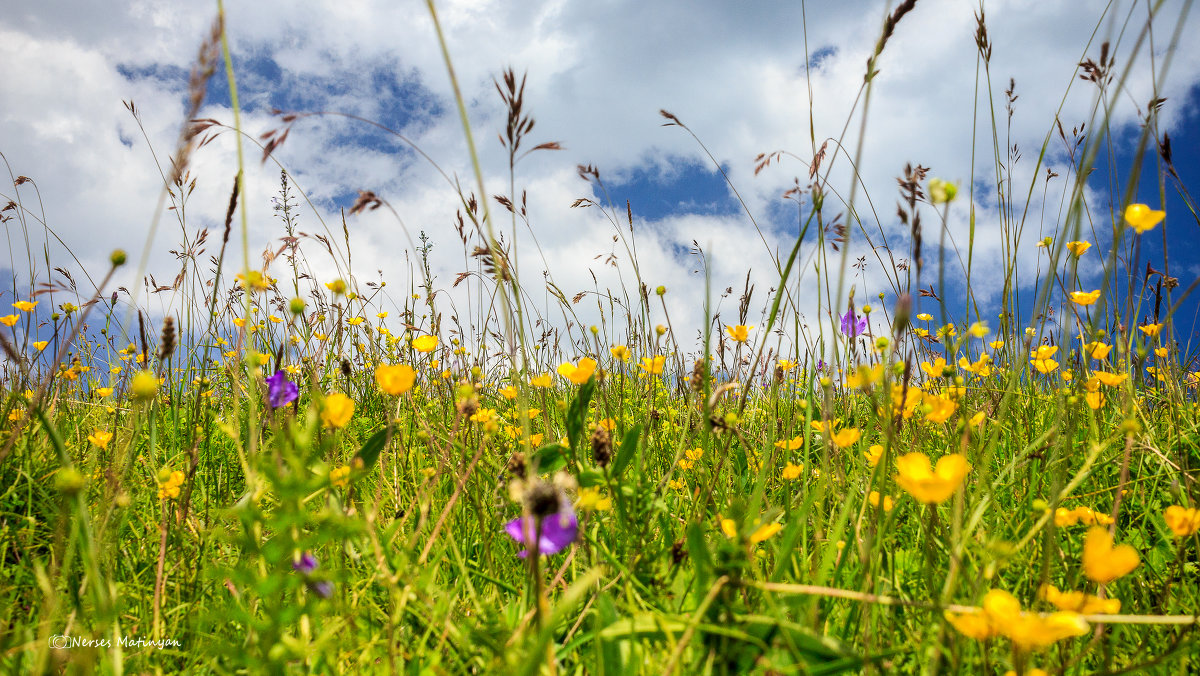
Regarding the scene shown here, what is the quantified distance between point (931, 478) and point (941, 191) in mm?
399

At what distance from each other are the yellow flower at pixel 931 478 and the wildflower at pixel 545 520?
408 mm

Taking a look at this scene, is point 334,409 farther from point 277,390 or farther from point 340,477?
point 277,390

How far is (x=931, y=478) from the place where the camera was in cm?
70

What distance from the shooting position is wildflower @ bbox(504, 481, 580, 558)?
551 mm

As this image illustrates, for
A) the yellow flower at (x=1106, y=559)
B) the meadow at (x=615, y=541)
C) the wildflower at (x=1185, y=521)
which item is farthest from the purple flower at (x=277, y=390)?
the wildflower at (x=1185, y=521)

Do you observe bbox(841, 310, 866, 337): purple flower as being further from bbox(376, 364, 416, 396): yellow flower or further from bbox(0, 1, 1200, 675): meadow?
bbox(376, 364, 416, 396): yellow flower

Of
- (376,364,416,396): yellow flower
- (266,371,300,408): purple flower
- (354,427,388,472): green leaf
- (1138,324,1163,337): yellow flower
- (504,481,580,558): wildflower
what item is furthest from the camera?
(1138,324,1163,337): yellow flower

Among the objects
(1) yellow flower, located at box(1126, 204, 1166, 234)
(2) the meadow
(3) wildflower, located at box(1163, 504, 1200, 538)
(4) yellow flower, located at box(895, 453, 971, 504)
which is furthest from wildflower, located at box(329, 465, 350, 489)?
(1) yellow flower, located at box(1126, 204, 1166, 234)

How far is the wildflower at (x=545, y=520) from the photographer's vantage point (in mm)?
551

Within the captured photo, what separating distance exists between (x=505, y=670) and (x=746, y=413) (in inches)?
90.2

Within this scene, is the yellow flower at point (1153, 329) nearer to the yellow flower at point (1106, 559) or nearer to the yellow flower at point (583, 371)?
the yellow flower at point (1106, 559)

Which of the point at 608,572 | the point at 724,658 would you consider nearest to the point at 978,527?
the point at 608,572

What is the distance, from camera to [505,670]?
0.72 meters

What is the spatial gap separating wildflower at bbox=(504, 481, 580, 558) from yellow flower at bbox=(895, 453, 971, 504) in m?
0.41
